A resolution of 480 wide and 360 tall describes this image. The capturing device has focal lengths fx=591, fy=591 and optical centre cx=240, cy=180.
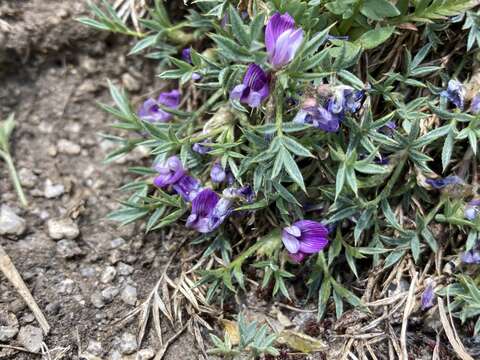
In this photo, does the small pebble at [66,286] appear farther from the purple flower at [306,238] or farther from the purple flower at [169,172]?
the purple flower at [306,238]

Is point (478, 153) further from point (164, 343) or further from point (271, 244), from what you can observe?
point (164, 343)

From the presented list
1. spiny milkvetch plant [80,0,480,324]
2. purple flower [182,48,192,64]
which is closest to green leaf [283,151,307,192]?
spiny milkvetch plant [80,0,480,324]

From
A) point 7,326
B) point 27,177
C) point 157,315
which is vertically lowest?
point 157,315

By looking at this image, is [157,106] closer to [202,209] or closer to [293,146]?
[202,209]

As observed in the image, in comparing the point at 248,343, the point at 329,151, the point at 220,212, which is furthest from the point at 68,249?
the point at 329,151

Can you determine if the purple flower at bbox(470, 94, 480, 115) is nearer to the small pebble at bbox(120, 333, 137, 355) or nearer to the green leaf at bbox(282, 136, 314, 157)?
the green leaf at bbox(282, 136, 314, 157)

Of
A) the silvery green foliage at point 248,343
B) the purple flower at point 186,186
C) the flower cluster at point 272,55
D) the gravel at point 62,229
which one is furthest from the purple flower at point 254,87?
the gravel at point 62,229
